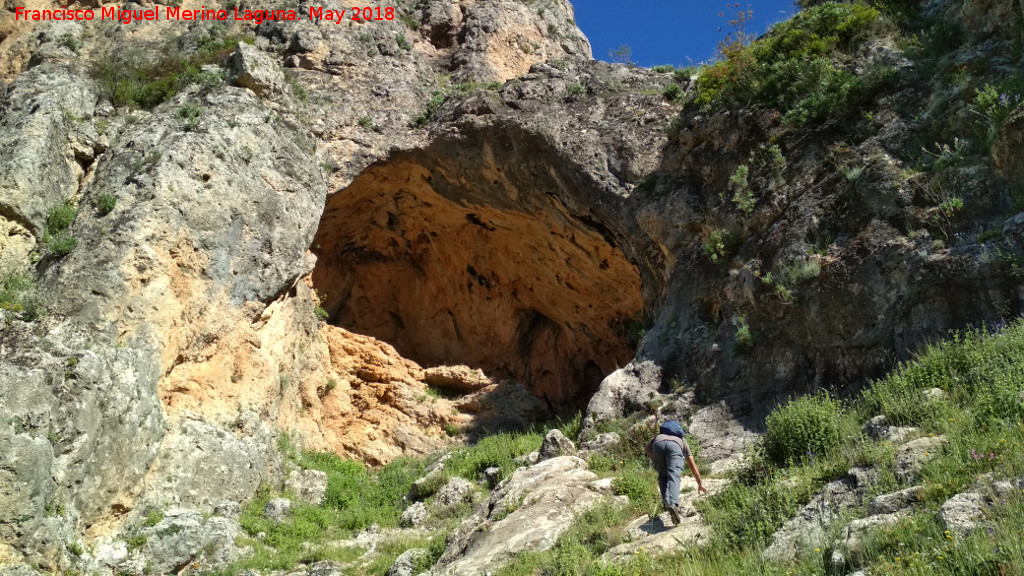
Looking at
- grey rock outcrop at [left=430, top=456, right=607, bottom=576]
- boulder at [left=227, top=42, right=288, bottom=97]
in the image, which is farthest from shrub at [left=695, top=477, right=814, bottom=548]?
boulder at [left=227, top=42, right=288, bottom=97]

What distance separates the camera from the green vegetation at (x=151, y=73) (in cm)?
1420

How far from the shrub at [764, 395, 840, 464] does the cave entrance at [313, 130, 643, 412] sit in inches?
284

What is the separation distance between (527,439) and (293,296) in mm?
4658

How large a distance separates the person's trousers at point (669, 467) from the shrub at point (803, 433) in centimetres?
103

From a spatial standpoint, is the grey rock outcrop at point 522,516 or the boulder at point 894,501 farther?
the grey rock outcrop at point 522,516

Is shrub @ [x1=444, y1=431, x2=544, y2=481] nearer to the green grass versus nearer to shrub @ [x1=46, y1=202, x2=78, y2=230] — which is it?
the green grass

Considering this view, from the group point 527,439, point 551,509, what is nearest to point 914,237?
point 551,509

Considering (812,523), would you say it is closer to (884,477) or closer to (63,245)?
(884,477)

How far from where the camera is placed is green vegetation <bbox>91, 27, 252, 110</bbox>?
1420cm

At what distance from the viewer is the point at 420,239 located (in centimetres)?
1834

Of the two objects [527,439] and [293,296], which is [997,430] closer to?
[527,439]

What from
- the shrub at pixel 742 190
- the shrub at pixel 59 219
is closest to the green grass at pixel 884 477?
the shrub at pixel 742 190

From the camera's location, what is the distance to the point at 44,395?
9.12m

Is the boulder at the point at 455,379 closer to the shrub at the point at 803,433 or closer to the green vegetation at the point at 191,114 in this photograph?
the green vegetation at the point at 191,114
